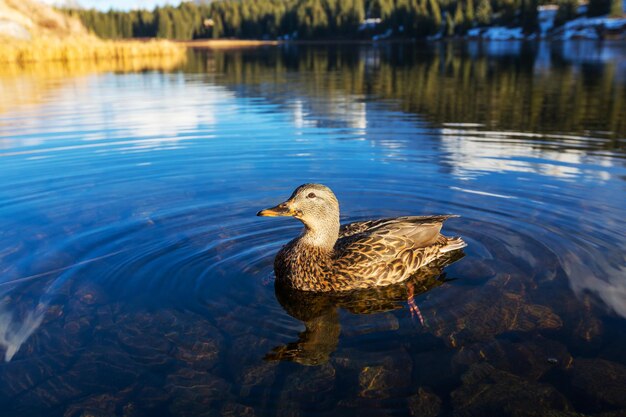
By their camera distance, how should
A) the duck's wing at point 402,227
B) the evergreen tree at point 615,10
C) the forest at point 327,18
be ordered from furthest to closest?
the forest at point 327,18, the evergreen tree at point 615,10, the duck's wing at point 402,227

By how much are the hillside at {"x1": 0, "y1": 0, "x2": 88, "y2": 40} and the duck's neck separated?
248 feet

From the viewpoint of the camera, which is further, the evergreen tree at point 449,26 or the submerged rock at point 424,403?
the evergreen tree at point 449,26

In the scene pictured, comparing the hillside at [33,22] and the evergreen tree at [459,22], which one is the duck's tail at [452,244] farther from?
the evergreen tree at [459,22]

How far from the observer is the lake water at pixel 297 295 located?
5.10m

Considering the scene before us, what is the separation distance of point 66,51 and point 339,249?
58.8 metres

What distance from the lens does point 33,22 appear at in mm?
89250

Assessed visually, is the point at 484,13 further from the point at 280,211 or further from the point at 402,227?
the point at 280,211

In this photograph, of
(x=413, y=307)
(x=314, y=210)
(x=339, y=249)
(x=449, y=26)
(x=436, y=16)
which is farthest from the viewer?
(x=449, y=26)

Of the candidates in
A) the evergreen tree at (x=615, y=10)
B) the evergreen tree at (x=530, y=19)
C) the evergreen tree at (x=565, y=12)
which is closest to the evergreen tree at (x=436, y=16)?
the evergreen tree at (x=530, y=19)

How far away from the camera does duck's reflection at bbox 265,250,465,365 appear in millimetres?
5719

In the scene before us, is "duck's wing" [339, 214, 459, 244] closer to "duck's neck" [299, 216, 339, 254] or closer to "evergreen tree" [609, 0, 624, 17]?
"duck's neck" [299, 216, 339, 254]

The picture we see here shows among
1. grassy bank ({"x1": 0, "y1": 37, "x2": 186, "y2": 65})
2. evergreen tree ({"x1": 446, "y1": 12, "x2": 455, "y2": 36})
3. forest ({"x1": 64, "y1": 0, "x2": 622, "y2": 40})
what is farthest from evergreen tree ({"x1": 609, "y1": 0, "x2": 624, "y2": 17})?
grassy bank ({"x1": 0, "y1": 37, "x2": 186, "y2": 65})

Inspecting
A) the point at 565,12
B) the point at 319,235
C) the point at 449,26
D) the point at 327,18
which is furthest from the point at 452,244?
the point at 327,18

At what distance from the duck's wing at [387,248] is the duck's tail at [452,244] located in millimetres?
48
